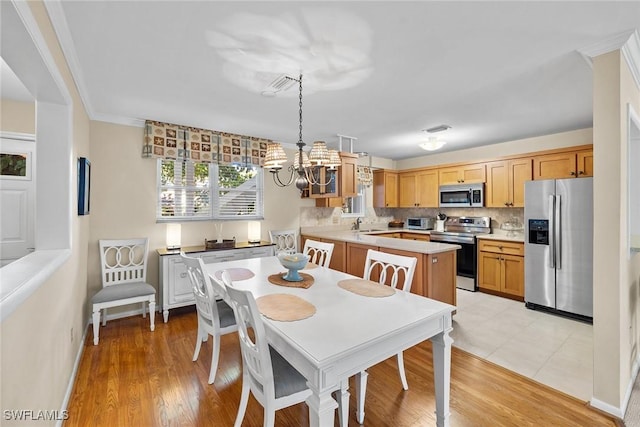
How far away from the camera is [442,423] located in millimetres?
1625

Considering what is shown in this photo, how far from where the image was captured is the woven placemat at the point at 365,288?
1940 mm

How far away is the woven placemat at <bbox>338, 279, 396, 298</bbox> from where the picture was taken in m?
1.94

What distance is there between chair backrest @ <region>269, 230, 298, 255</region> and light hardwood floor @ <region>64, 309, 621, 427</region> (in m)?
1.93

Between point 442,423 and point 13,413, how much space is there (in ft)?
6.45

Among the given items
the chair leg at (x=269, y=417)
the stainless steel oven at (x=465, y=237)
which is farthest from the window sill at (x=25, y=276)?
the stainless steel oven at (x=465, y=237)

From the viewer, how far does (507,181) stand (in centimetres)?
448

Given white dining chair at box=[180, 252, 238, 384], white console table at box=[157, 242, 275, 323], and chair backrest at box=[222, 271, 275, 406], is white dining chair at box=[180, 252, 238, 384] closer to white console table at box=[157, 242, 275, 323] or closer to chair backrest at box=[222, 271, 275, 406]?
chair backrest at box=[222, 271, 275, 406]

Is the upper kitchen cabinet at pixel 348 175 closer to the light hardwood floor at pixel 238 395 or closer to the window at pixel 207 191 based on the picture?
the window at pixel 207 191

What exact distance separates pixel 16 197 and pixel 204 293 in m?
2.62

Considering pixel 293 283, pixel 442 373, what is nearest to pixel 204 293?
pixel 293 283

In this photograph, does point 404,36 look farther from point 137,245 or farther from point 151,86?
point 137,245

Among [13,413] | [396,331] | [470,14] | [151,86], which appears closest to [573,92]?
[470,14]

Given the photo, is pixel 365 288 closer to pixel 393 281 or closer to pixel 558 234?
pixel 393 281

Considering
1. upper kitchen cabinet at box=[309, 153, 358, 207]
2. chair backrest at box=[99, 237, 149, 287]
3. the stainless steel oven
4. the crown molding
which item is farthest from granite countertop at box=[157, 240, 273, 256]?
the crown molding
